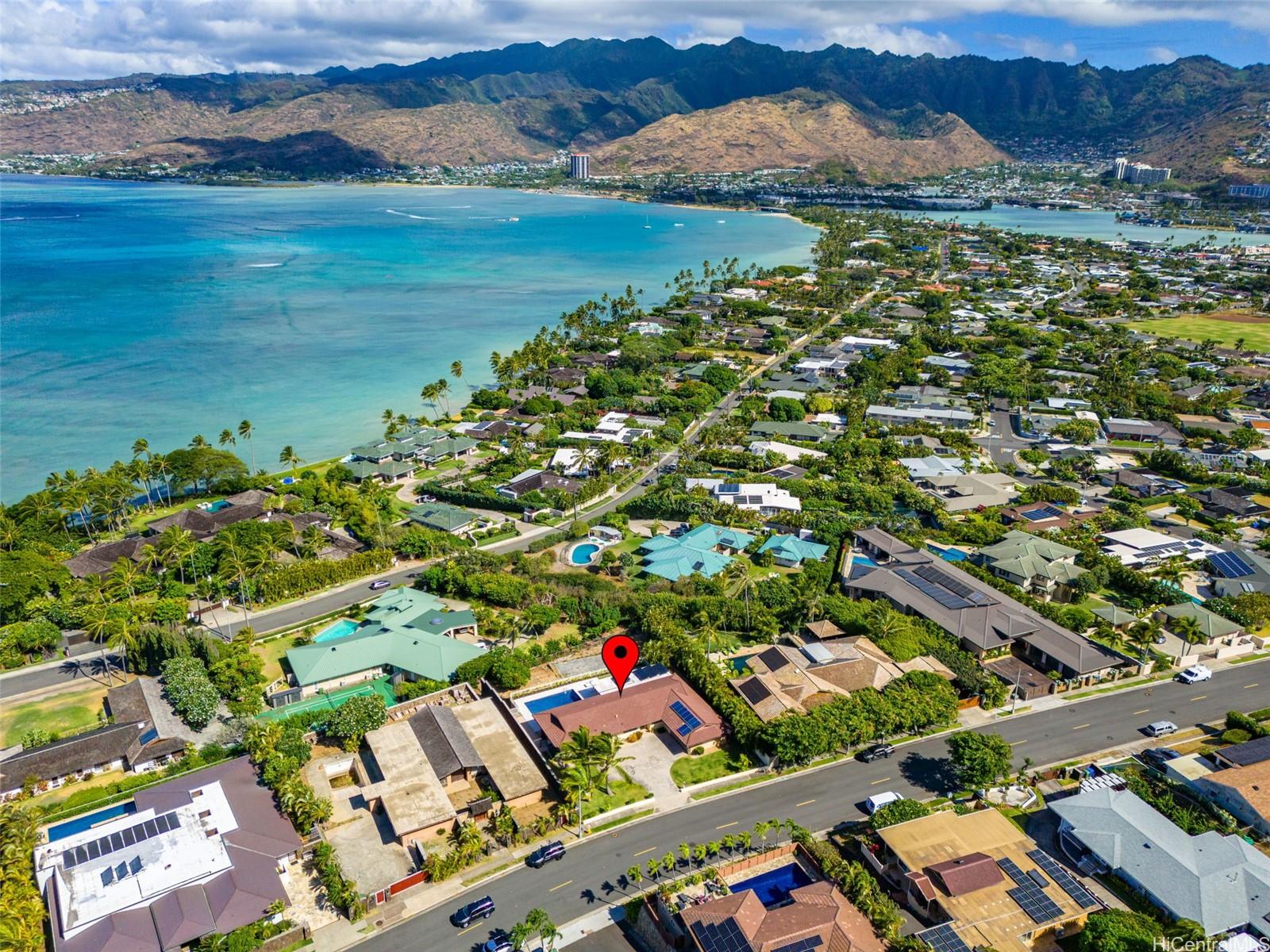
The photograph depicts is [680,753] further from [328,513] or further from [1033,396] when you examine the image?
[1033,396]

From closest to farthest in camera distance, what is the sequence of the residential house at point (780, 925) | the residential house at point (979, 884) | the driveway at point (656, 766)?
the residential house at point (780, 925) → the residential house at point (979, 884) → the driveway at point (656, 766)

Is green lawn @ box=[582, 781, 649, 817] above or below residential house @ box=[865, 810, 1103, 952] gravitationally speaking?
below

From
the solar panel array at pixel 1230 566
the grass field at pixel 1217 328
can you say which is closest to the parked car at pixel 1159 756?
the solar panel array at pixel 1230 566

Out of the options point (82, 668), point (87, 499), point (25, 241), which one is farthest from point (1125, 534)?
point (25, 241)

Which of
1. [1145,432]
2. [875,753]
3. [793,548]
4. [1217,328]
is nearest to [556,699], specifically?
[875,753]

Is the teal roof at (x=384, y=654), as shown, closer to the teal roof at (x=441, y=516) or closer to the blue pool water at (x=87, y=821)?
the blue pool water at (x=87, y=821)

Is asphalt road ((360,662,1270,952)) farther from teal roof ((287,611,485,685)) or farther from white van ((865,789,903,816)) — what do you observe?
teal roof ((287,611,485,685))

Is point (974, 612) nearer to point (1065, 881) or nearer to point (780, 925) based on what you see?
point (1065, 881)

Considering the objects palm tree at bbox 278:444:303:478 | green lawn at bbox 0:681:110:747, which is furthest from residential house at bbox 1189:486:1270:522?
palm tree at bbox 278:444:303:478
